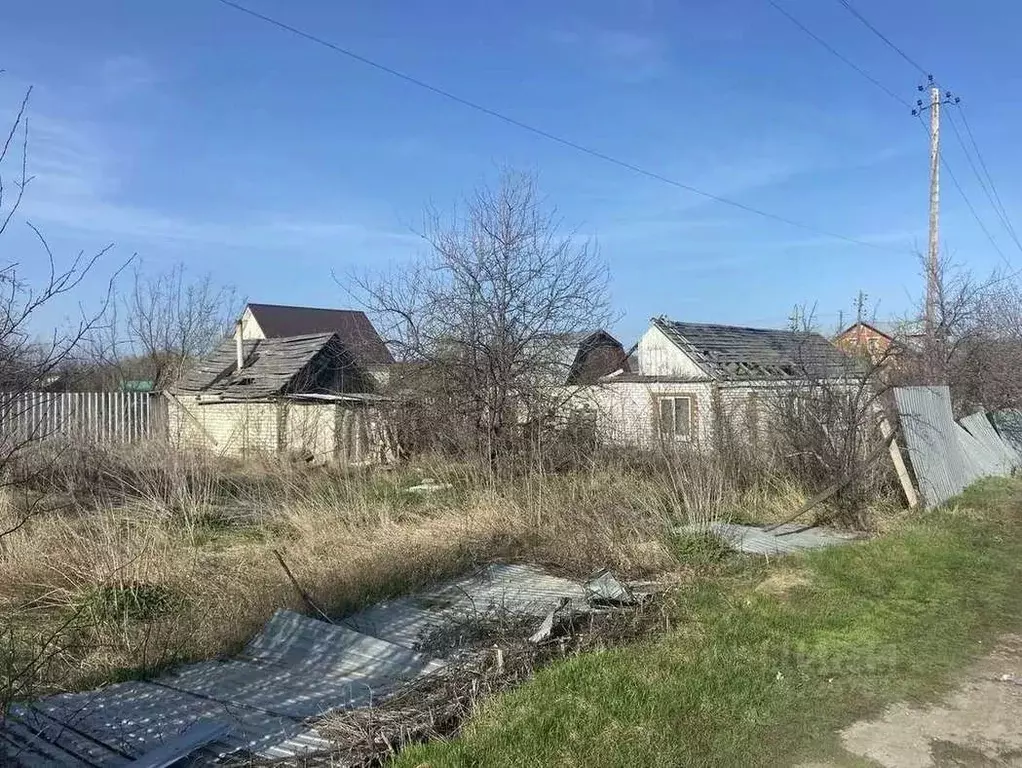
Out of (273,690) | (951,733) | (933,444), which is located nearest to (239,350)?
(933,444)

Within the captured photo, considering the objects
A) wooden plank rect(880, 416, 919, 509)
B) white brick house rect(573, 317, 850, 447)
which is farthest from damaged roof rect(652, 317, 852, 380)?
wooden plank rect(880, 416, 919, 509)

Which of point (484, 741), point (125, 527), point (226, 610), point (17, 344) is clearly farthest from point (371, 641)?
point (125, 527)

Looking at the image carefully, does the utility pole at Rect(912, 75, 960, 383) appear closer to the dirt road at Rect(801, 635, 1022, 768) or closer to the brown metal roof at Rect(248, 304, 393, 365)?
the dirt road at Rect(801, 635, 1022, 768)

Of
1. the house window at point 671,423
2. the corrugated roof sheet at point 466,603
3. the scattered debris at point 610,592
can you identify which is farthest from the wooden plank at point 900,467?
the scattered debris at point 610,592

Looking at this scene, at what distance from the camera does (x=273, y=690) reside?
4.71 m

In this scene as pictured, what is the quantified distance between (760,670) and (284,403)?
17.2 meters

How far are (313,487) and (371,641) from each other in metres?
5.84

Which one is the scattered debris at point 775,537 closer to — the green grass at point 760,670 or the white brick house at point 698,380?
the green grass at point 760,670

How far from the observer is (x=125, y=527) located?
8.40 m

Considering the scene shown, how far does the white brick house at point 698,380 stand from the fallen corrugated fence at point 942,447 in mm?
1225

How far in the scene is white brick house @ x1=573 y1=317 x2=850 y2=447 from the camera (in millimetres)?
12961

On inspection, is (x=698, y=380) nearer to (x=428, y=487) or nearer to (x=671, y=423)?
(x=671, y=423)

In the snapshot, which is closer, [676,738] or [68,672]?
[676,738]

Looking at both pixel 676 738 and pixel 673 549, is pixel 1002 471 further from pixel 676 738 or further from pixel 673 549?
pixel 676 738
